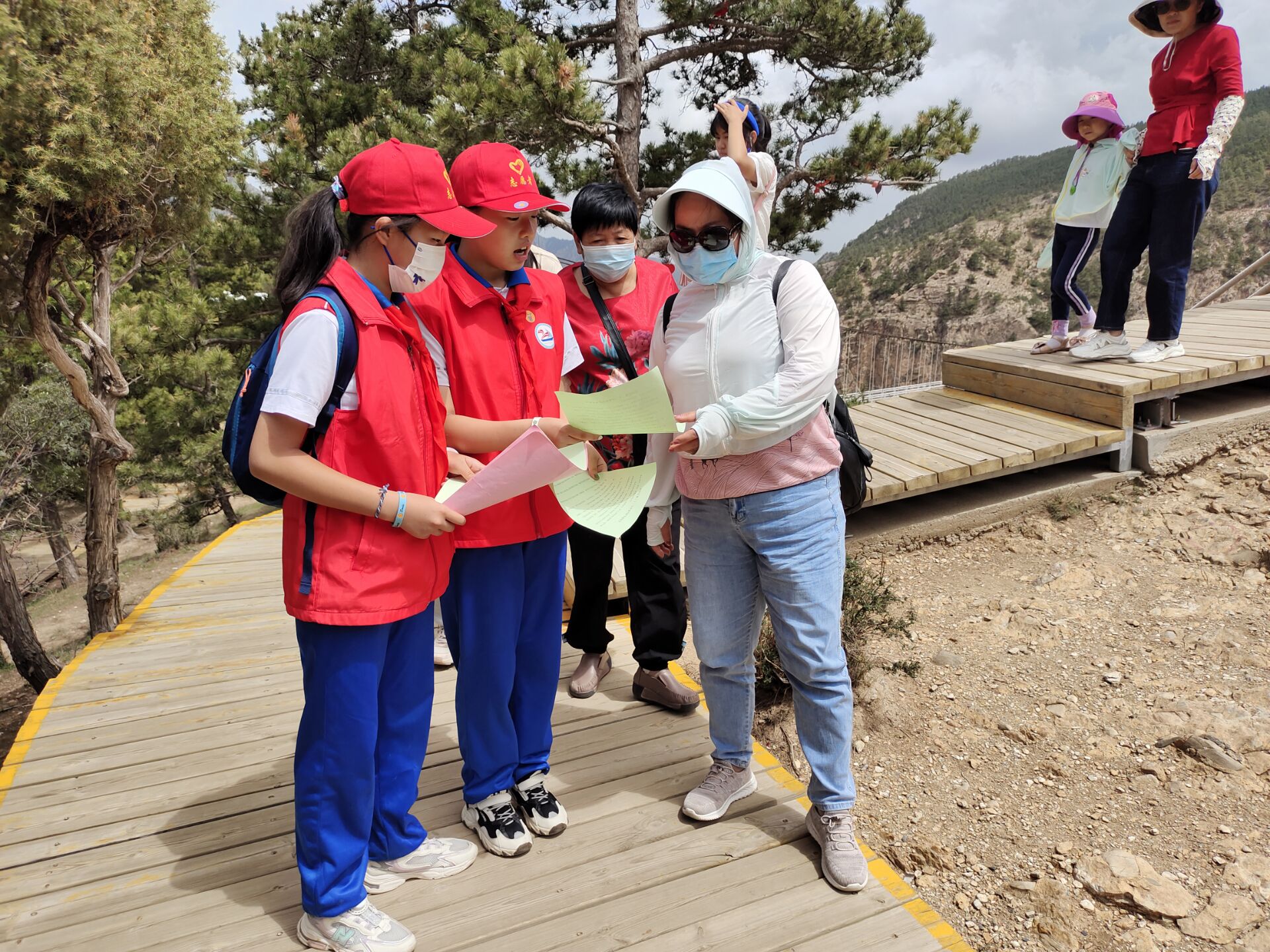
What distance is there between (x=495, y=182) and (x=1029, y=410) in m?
5.06

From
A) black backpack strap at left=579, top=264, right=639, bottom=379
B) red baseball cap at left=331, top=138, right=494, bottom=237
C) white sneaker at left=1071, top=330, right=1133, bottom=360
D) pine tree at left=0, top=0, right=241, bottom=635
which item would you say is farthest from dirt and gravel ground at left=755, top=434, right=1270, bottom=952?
pine tree at left=0, top=0, right=241, bottom=635

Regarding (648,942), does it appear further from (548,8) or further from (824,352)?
(548,8)

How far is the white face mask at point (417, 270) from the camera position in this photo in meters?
1.95

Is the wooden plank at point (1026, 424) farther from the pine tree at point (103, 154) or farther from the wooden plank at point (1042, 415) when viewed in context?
the pine tree at point (103, 154)

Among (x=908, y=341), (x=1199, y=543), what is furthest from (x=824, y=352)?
(x=908, y=341)

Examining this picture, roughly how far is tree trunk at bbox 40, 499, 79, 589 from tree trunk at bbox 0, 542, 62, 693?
849cm

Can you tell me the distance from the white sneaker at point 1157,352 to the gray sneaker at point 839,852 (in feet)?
15.5

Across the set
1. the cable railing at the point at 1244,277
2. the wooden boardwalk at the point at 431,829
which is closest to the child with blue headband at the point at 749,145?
the wooden boardwalk at the point at 431,829

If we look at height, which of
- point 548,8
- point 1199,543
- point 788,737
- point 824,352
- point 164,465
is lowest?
point 164,465

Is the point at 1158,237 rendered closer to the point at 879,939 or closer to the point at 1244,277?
the point at 1244,277

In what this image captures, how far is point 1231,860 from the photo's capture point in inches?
112

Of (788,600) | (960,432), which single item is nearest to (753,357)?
(788,600)

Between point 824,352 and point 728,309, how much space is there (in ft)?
0.89

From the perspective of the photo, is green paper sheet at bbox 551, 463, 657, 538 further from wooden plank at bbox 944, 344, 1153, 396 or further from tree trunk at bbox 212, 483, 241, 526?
tree trunk at bbox 212, 483, 241, 526
